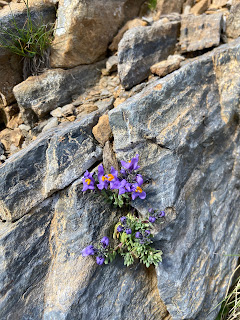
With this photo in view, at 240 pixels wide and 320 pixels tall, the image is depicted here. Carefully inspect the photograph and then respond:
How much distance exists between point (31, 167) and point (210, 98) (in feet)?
8.35

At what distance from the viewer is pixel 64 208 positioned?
337cm

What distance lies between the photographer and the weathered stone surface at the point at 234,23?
13.2 feet

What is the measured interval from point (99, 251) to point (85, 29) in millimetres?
3122

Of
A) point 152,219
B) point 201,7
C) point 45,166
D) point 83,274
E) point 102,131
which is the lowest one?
point 83,274

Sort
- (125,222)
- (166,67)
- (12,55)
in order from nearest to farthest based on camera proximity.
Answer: (125,222) < (166,67) < (12,55)

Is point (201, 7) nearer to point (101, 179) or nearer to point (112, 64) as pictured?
point (112, 64)

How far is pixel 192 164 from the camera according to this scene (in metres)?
3.70

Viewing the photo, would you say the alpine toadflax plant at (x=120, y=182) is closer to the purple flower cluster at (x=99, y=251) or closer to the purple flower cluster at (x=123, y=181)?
the purple flower cluster at (x=123, y=181)

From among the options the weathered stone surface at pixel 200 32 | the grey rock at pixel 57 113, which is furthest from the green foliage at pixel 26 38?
the weathered stone surface at pixel 200 32

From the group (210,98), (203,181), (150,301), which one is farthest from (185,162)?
(150,301)

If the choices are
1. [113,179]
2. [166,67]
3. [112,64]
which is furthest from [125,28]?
[113,179]

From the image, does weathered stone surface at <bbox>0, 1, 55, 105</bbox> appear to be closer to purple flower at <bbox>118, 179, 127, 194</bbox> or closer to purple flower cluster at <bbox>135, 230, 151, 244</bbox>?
purple flower at <bbox>118, 179, 127, 194</bbox>

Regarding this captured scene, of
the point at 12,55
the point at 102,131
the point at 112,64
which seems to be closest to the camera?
the point at 102,131

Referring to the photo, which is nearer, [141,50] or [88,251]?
[88,251]
